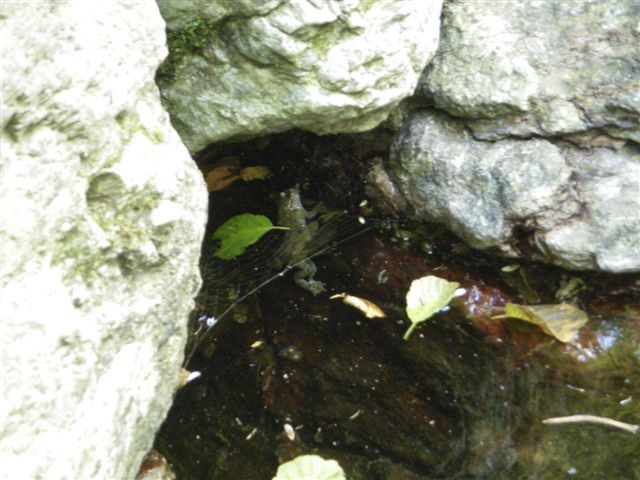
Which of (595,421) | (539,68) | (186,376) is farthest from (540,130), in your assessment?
(186,376)

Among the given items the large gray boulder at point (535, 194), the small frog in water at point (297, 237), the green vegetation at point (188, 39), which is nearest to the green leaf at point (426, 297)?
the large gray boulder at point (535, 194)

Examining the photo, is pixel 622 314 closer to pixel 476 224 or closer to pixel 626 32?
pixel 476 224

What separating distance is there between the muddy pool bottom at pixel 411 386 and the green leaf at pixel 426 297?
48 mm

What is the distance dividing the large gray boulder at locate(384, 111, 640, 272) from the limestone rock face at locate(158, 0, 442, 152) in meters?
0.29

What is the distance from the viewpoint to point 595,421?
217cm

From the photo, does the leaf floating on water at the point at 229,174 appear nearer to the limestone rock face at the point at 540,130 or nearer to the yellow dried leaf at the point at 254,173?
the yellow dried leaf at the point at 254,173

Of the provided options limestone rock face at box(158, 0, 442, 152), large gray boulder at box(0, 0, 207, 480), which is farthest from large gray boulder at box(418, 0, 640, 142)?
large gray boulder at box(0, 0, 207, 480)

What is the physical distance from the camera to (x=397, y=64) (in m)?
2.29

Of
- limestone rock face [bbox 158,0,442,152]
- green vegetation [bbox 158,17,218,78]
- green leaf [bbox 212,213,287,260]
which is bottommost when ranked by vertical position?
green leaf [bbox 212,213,287,260]

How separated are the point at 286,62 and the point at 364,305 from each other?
33.9 inches

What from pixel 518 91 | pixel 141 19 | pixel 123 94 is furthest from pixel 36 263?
pixel 518 91

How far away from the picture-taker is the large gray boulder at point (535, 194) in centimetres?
239

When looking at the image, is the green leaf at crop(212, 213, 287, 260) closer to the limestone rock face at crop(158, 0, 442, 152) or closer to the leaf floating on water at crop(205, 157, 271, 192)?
the leaf floating on water at crop(205, 157, 271, 192)

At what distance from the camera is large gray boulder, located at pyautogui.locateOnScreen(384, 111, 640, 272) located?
94.1 inches
